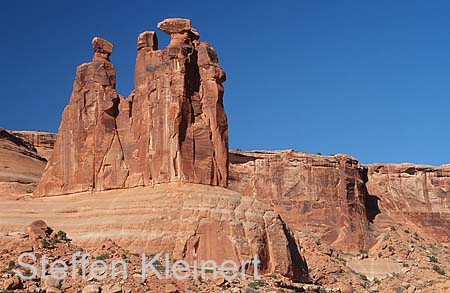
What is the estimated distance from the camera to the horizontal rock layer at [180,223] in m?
51.5

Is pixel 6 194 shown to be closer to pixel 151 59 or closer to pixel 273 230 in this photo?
pixel 151 59

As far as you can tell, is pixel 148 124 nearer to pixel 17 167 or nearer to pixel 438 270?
pixel 17 167

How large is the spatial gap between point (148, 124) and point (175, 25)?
6.76m

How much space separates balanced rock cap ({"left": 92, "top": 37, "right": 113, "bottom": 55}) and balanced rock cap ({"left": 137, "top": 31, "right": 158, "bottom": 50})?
4.05 metres

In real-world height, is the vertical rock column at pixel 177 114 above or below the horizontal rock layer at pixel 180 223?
above

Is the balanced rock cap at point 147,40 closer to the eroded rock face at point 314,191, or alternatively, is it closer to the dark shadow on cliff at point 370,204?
the eroded rock face at point 314,191

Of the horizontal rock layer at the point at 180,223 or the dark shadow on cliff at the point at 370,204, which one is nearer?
the horizontal rock layer at the point at 180,223

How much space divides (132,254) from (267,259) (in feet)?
26.9

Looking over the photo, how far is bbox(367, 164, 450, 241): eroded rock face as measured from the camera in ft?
377

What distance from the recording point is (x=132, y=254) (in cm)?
5072

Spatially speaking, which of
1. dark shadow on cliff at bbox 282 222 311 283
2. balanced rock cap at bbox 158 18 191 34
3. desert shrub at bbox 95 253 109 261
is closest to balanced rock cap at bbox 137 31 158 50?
balanced rock cap at bbox 158 18 191 34

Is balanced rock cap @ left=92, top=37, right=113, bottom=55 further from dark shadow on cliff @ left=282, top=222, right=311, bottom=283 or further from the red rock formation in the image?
the red rock formation

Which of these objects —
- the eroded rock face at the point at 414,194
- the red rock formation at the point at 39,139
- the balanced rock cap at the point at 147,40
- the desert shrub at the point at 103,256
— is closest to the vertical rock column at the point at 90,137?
the balanced rock cap at the point at 147,40

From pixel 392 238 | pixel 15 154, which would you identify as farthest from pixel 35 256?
pixel 392 238
